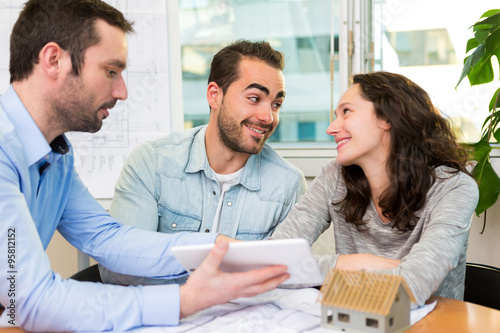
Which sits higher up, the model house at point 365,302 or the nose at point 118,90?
the nose at point 118,90

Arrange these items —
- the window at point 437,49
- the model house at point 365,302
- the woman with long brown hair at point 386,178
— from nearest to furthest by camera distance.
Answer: the model house at point 365,302, the woman with long brown hair at point 386,178, the window at point 437,49

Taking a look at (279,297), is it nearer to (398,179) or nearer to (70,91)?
(398,179)

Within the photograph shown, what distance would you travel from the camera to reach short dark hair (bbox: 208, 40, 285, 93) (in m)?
2.05

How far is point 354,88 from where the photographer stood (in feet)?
5.63

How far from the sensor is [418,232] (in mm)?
1507

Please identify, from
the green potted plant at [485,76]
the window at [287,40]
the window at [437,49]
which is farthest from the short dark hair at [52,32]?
the window at [437,49]

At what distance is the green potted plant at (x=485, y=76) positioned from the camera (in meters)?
2.08

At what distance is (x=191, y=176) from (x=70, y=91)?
0.73 metres

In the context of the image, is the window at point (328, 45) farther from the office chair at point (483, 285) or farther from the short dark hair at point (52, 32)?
the short dark hair at point (52, 32)

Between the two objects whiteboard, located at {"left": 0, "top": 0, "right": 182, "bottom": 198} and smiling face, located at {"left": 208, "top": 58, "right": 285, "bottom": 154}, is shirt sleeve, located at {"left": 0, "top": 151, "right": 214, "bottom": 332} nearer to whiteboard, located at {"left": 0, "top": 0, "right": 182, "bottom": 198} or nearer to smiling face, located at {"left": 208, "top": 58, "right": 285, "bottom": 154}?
smiling face, located at {"left": 208, "top": 58, "right": 285, "bottom": 154}

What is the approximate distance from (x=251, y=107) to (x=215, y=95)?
0.70ft

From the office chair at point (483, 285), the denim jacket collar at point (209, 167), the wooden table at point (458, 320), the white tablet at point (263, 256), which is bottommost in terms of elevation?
the office chair at point (483, 285)

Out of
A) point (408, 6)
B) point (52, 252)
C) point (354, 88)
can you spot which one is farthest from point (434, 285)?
point (52, 252)

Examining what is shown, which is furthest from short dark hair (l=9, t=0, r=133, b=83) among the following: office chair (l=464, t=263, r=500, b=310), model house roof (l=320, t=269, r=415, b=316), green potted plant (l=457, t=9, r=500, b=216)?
green potted plant (l=457, t=9, r=500, b=216)
